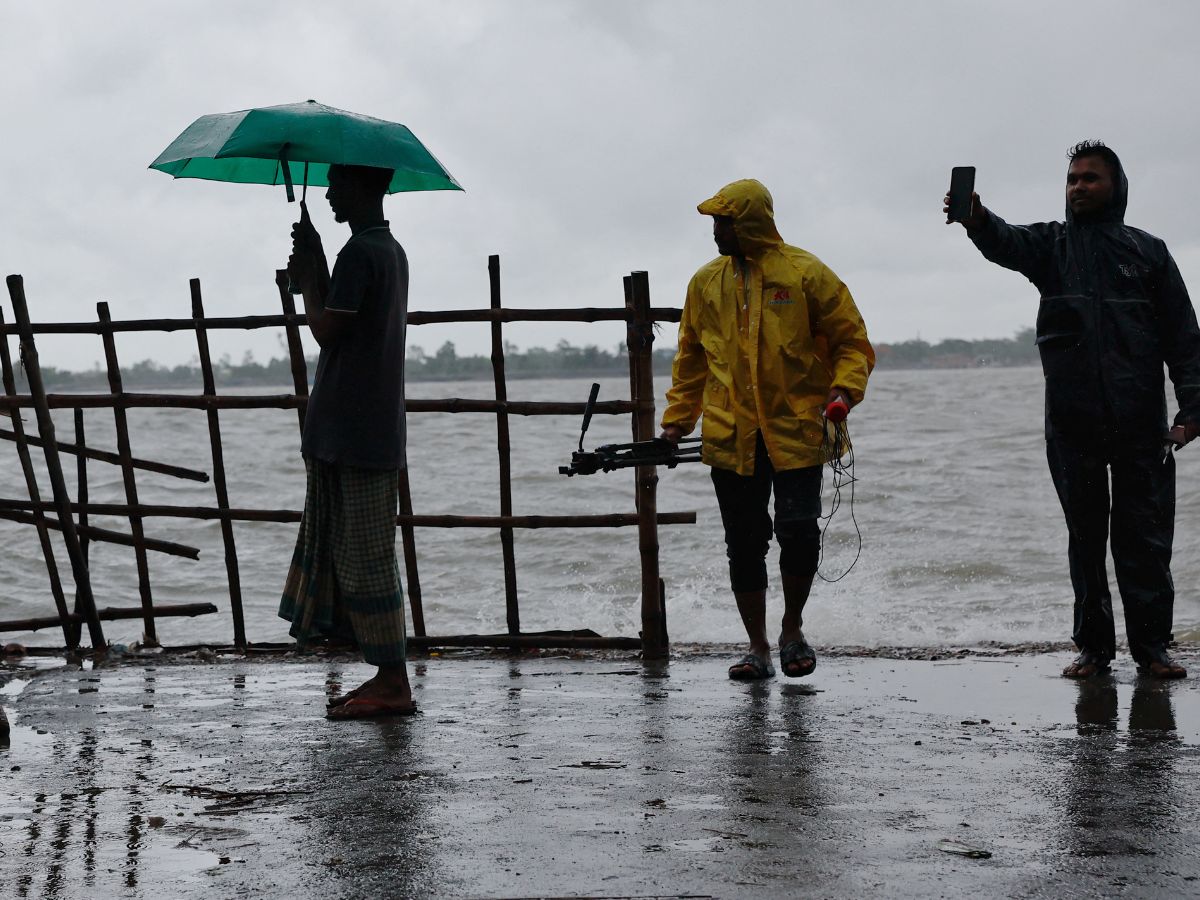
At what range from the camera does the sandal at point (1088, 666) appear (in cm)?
486

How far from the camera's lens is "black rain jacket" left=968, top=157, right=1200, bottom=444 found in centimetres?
474

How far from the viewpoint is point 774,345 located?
15.5 feet

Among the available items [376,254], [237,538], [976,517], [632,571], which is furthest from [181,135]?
[976,517]

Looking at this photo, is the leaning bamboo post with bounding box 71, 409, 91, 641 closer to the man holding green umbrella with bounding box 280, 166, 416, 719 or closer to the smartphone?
the man holding green umbrella with bounding box 280, 166, 416, 719

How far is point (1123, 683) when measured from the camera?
4.67 metres

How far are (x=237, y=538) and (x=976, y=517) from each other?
7.01 meters

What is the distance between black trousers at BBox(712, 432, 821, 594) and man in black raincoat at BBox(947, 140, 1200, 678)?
3.04ft

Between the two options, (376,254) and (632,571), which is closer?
(376,254)

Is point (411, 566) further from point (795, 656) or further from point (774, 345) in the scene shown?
point (774, 345)

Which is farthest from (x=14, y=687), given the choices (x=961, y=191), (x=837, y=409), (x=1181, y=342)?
(x=1181, y=342)

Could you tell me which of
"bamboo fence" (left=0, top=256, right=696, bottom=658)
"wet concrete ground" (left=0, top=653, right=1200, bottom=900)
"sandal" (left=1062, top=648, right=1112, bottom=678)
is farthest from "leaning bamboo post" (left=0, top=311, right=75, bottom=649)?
"sandal" (left=1062, top=648, right=1112, bottom=678)

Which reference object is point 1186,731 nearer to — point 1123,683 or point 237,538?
point 1123,683

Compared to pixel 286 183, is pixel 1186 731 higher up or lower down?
lower down

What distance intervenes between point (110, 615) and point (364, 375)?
305 cm
